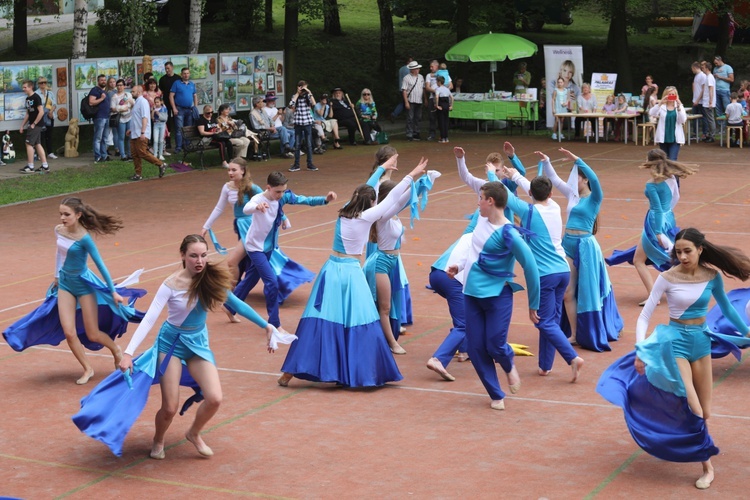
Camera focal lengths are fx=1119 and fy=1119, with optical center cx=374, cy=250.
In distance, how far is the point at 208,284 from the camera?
7922mm

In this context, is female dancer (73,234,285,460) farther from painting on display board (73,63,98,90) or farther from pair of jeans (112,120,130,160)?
painting on display board (73,63,98,90)

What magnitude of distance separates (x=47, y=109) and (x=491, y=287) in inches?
713

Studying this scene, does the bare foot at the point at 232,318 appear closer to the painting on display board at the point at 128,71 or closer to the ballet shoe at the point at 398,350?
the ballet shoe at the point at 398,350

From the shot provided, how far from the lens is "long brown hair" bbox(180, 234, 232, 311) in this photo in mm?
7906

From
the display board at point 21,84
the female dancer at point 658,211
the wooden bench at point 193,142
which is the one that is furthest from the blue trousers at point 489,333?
the display board at point 21,84

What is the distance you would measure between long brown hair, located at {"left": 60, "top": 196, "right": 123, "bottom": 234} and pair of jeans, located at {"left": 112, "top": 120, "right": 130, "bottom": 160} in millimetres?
16170

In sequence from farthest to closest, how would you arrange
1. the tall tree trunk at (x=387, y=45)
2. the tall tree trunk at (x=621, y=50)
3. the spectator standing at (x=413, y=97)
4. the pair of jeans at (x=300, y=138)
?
the tall tree trunk at (x=387, y=45), the tall tree trunk at (x=621, y=50), the spectator standing at (x=413, y=97), the pair of jeans at (x=300, y=138)

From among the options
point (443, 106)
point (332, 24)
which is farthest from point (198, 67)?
point (332, 24)

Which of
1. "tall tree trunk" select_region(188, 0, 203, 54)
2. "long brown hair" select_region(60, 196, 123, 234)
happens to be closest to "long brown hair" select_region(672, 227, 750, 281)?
"long brown hair" select_region(60, 196, 123, 234)

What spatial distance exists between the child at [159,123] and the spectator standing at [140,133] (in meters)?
0.51

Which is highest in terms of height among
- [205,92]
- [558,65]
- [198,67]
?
[558,65]

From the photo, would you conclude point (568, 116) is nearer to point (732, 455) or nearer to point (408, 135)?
point (408, 135)

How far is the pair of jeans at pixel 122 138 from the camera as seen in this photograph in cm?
2555

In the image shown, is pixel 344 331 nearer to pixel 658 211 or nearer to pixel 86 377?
pixel 86 377
